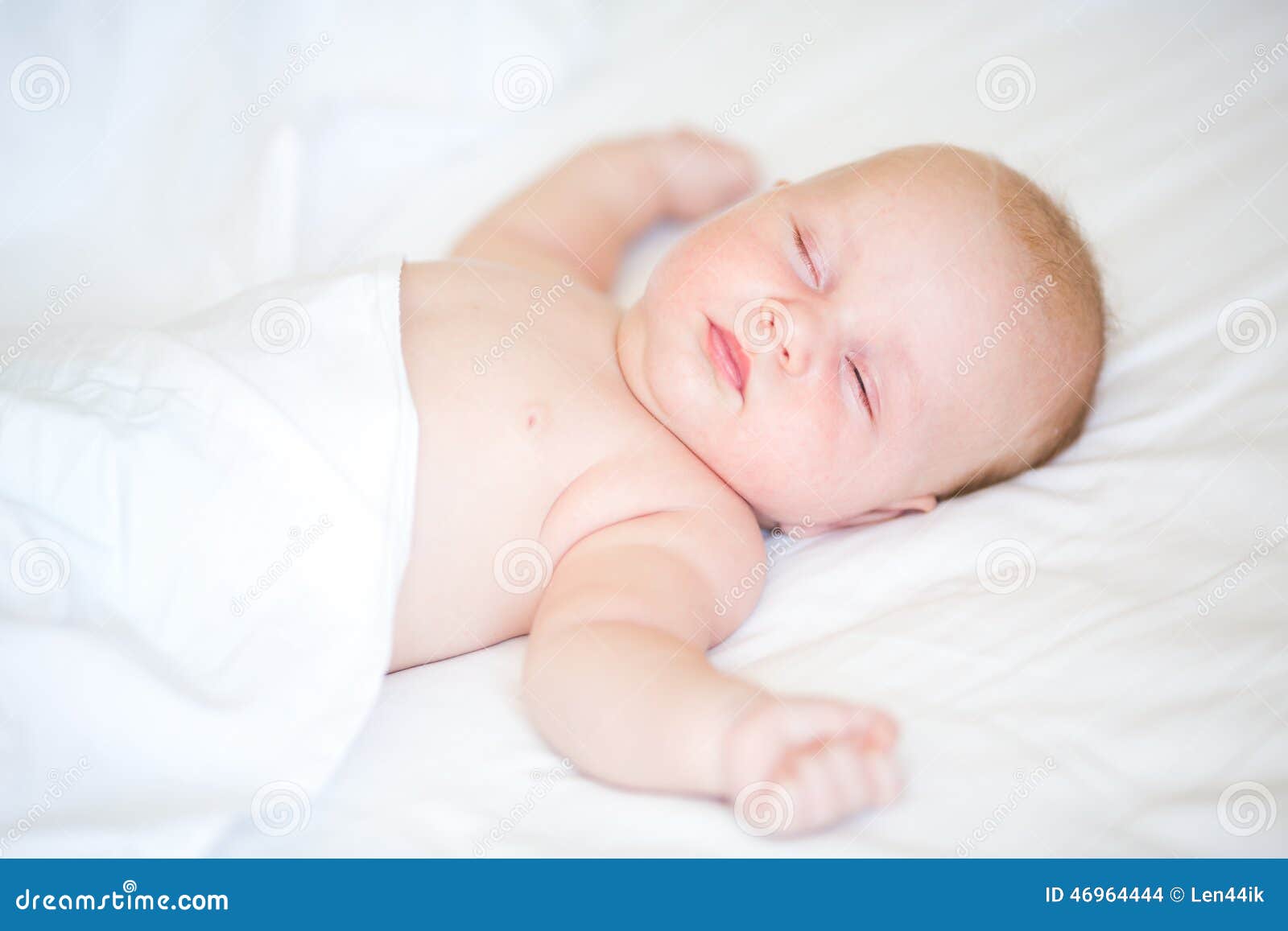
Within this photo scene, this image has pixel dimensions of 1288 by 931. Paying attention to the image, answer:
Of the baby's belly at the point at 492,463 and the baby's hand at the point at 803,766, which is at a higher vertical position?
the baby's belly at the point at 492,463

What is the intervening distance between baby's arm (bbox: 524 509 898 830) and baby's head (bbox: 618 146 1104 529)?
205 millimetres

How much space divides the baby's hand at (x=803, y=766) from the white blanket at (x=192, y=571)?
428 millimetres

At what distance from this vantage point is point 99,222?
1.75 m

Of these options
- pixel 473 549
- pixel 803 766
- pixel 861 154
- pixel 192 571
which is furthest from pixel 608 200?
pixel 803 766

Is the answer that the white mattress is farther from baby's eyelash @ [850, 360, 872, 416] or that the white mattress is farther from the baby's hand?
baby's eyelash @ [850, 360, 872, 416]

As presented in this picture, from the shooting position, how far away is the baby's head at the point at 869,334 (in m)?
1.36

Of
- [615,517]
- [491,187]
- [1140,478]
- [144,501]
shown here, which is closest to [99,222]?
[491,187]

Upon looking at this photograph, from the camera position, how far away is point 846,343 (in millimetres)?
1357

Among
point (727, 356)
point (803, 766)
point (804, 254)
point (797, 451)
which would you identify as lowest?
point (803, 766)

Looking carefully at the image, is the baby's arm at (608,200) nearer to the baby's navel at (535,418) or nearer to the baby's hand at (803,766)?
the baby's navel at (535,418)

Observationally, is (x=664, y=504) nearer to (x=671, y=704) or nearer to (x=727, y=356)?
Answer: (x=727, y=356)

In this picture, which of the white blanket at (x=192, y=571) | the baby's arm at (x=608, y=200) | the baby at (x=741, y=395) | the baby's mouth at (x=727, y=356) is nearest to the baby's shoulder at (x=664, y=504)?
the baby at (x=741, y=395)

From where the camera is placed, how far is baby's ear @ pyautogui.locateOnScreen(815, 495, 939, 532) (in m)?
1.48

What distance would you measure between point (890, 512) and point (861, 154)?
0.76 meters
